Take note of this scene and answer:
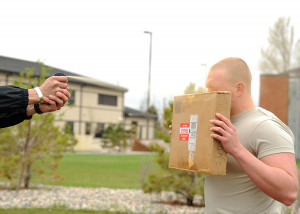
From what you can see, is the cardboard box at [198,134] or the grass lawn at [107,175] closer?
the cardboard box at [198,134]

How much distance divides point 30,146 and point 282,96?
1113 cm

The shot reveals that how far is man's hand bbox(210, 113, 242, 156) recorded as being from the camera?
1914 millimetres

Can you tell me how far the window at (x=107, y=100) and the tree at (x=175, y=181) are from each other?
31721mm

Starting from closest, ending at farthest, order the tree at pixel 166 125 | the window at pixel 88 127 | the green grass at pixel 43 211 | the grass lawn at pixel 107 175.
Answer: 1. the green grass at pixel 43 211
2. the tree at pixel 166 125
3. the grass lawn at pixel 107 175
4. the window at pixel 88 127

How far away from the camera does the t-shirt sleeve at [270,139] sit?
1.97 metres

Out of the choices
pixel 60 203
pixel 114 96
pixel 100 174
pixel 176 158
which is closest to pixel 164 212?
pixel 60 203

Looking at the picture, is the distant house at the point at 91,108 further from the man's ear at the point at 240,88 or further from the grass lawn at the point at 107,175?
the man's ear at the point at 240,88

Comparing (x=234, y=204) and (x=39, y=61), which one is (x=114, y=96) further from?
(x=234, y=204)

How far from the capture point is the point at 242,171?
2150mm

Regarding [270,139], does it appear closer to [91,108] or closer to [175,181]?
[175,181]

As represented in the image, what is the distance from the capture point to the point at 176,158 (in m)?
2.26

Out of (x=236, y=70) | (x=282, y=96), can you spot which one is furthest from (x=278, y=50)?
(x=236, y=70)

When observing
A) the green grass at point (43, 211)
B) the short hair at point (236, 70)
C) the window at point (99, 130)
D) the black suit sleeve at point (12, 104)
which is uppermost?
the short hair at point (236, 70)

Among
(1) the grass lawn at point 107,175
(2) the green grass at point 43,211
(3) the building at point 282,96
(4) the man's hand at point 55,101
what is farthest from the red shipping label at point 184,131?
(3) the building at point 282,96
